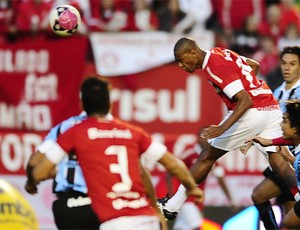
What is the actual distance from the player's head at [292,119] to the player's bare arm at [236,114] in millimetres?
643

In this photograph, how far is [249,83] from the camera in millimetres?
11445

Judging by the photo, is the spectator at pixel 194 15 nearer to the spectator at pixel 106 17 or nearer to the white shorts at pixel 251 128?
the spectator at pixel 106 17

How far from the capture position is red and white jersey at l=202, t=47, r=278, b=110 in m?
11.2

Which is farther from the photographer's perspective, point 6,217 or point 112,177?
point 6,217

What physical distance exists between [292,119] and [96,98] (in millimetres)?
2323

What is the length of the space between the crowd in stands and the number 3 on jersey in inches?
317

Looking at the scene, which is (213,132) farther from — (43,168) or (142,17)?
(142,17)

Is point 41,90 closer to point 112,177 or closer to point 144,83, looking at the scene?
point 144,83

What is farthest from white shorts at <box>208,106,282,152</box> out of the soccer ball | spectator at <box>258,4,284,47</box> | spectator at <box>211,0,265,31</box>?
spectator at <box>211,0,265,31</box>

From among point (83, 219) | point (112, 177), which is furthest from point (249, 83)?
point (112, 177)

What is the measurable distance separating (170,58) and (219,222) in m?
2.59

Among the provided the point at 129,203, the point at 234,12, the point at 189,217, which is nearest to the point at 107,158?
the point at 129,203

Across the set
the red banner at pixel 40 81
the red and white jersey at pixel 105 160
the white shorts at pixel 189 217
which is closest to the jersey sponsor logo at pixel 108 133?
the red and white jersey at pixel 105 160

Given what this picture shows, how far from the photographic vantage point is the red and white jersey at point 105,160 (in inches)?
349
